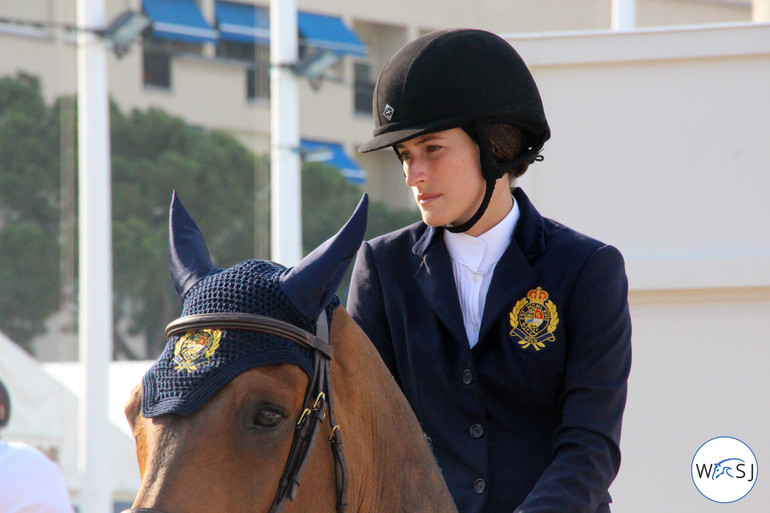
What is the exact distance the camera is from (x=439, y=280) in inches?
106

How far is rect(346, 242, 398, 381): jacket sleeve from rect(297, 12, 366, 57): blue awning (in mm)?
27831

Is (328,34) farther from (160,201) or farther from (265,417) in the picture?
(265,417)

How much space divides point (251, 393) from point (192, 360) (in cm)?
13

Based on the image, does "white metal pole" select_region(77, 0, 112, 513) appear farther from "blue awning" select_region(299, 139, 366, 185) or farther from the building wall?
"blue awning" select_region(299, 139, 366, 185)

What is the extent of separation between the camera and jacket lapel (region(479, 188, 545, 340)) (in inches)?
102

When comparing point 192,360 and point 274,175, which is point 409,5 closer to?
point 274,175

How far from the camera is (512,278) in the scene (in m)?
2.62

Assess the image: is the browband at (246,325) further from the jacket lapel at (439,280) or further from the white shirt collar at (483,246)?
the white shirt collar at (483,246)

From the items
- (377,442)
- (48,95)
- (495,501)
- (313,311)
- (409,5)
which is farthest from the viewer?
(409,5)

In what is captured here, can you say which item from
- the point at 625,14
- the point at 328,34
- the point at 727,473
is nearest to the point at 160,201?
the point at 328,34

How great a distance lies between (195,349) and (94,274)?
1042 centimetres

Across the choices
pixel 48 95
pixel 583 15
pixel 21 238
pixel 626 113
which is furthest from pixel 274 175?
pixel 583 15

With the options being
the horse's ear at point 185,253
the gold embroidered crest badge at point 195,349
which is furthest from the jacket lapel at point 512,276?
the gold embroidered crest badge at point 195,349

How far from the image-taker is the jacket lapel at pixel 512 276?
8.50ft
